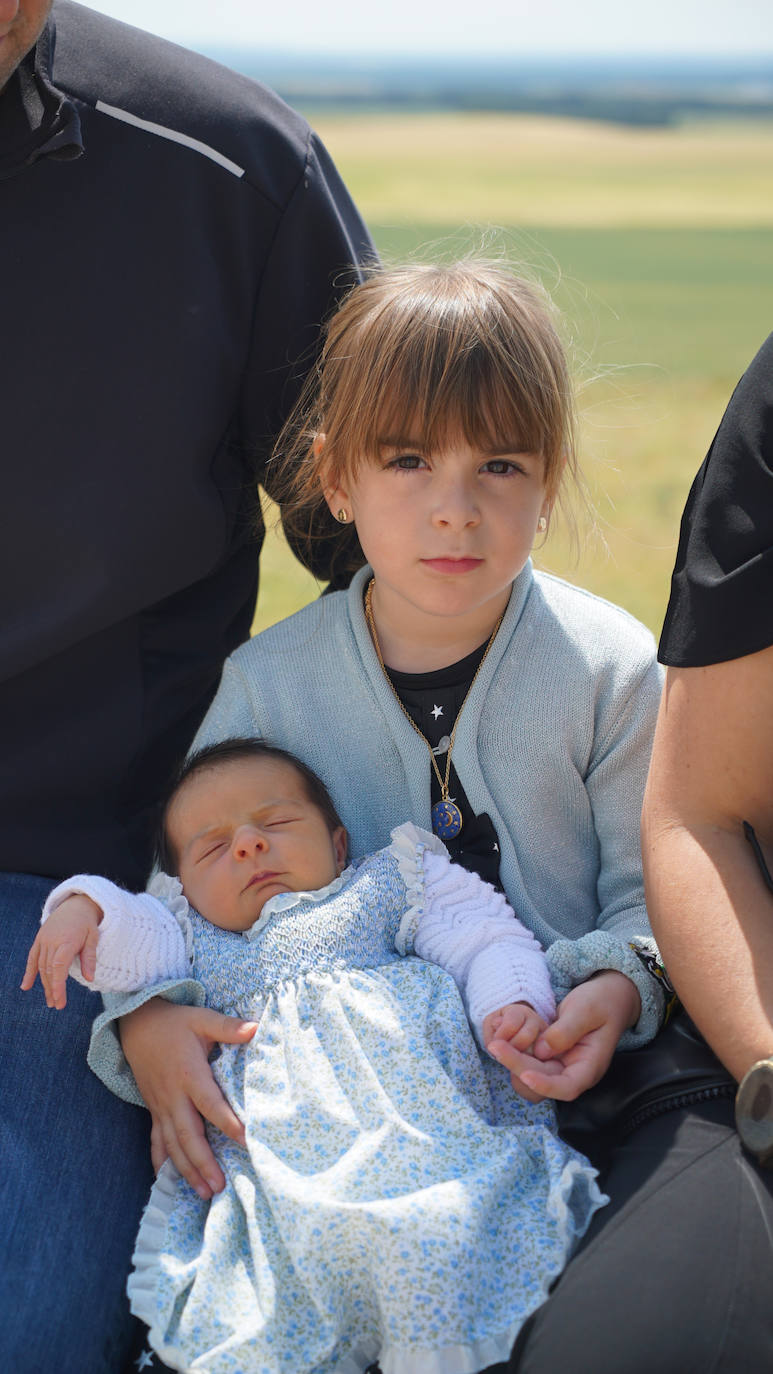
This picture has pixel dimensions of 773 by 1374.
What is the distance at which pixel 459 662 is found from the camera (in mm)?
2100

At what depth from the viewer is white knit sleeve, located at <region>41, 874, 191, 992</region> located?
70.2 inches

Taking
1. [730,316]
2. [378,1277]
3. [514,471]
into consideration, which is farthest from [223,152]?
[730,316]

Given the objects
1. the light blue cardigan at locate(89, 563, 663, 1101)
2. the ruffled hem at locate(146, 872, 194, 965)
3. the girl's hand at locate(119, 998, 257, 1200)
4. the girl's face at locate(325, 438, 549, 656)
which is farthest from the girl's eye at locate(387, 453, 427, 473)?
the girl's hand at locate(119, 998, 257, 1200)

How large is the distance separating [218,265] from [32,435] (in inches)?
15.3

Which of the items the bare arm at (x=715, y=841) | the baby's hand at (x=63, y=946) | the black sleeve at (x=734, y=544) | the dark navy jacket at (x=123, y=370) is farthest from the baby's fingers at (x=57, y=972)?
the black sleeve at (x=734, y=544)

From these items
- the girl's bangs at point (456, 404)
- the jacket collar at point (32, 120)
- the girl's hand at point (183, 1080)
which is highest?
the jacket collar at point (32, 120)

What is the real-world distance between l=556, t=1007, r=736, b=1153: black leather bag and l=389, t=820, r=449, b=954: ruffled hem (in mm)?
291

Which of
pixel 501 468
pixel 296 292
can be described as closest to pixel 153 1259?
pixel 501 468

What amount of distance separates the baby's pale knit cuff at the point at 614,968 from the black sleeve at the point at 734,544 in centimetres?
38

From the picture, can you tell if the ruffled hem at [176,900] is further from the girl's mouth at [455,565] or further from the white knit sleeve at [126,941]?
the girl's mouth at [455,565]

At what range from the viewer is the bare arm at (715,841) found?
1582 millimetres

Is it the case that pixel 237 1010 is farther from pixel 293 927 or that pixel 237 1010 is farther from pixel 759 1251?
pixel 759 1251

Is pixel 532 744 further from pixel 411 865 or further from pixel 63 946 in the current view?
pixel 63 946

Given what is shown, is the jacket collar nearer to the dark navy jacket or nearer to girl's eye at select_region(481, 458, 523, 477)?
the dark navy jacket
